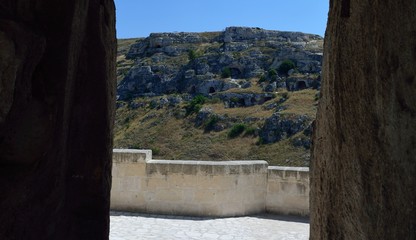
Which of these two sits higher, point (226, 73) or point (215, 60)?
point (215, 60)

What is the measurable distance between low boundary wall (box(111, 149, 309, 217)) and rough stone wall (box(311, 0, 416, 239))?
21.3ft

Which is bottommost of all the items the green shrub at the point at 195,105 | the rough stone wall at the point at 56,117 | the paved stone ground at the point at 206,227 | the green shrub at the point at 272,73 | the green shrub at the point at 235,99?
the paved stone ground at the point at 206,227

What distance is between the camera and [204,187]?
8555 mm

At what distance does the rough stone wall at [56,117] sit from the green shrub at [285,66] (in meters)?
46.8

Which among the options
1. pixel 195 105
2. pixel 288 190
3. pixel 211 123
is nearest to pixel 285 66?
pixel 195 105

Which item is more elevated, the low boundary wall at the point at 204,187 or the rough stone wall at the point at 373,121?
the rough stone wall at the point at 373,121

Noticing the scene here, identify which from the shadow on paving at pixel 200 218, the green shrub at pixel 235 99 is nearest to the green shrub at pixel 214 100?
the green shrub at pixel 235 99

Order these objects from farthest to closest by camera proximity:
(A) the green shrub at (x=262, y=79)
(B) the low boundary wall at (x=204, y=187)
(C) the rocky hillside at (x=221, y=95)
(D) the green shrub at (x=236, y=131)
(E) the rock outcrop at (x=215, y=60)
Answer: (E) the rock outcrop at (x=215, y=60)
(A) the green shrub at (x=262, y=79)
(D) the green shrub at (x=236, y=131)
(C) the rocky hillside at (x=221, y=95)
(B) the low boundary wall at (x=204, y=187)

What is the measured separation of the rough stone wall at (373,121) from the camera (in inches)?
65.4

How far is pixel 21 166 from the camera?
1898 mm

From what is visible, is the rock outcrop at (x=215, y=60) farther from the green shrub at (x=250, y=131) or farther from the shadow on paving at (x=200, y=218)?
the shadow on paving at (x=200, y=218)

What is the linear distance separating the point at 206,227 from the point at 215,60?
46.0 meters

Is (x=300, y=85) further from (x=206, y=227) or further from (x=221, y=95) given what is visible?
(x=206, y=227)

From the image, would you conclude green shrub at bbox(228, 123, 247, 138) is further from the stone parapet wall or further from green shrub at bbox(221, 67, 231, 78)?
the stone parapet wall
